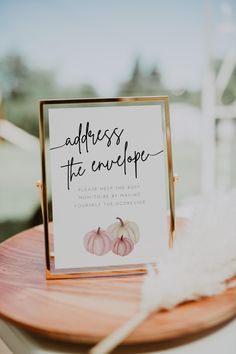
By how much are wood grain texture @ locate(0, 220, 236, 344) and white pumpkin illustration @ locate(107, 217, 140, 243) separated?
0.08 m

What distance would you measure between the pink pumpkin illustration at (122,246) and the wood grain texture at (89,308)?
0.05m

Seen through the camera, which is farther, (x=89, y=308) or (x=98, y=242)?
(x=98, y=242)

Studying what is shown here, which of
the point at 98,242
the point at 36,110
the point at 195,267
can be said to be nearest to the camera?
the point at 195,267

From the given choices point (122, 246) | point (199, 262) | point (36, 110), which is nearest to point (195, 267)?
point (199, 262)

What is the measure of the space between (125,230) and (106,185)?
0.10 meters

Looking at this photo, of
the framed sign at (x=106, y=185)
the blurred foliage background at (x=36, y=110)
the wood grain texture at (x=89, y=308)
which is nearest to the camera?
the wood grain texture at (x=89, y=308)

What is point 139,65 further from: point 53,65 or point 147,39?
point 53,65

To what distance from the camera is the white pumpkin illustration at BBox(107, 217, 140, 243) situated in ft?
2.66

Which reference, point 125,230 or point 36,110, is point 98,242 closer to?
point 125,230

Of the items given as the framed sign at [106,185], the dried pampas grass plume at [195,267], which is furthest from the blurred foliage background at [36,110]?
the dried pampas grass plume at [195,267]

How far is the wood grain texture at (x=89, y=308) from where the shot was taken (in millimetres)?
604

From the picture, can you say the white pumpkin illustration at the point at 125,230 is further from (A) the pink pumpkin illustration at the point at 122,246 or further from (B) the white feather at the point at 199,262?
(B) the white feather at the point at 199,262

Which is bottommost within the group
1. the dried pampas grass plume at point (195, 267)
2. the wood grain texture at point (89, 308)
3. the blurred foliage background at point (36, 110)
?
the wood grain texture at point (89, 308)

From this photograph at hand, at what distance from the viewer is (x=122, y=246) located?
0.81 m
